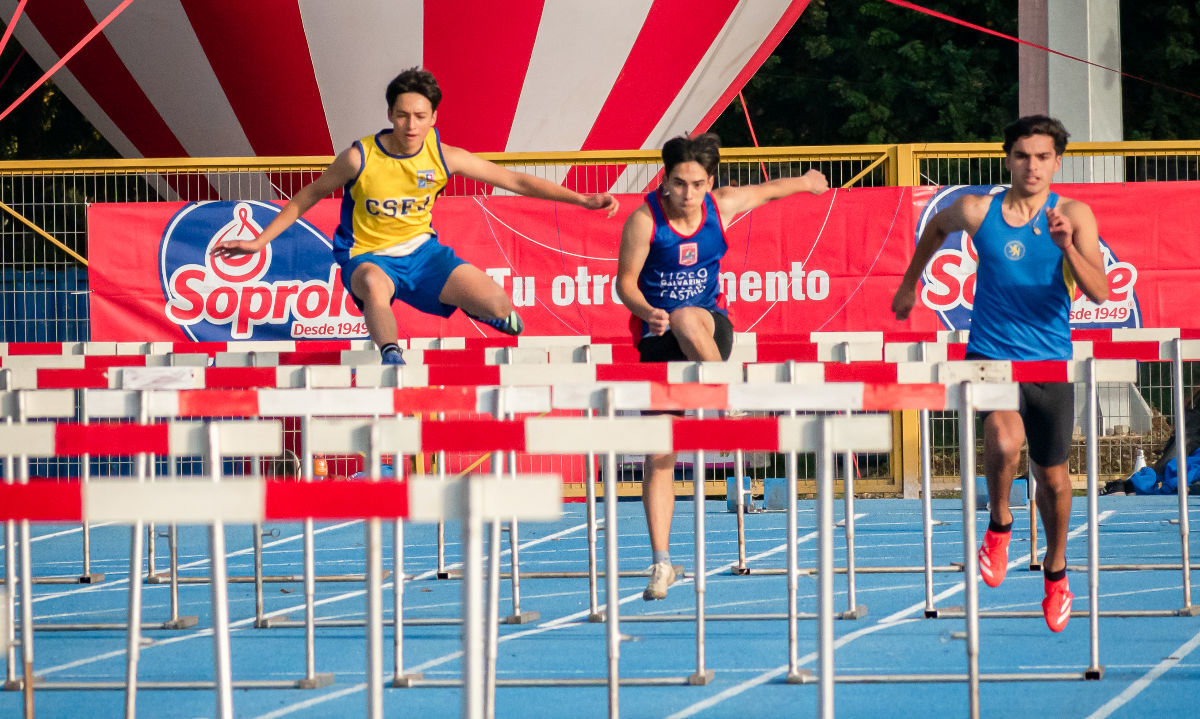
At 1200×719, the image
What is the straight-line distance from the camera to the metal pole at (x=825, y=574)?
3.59 m

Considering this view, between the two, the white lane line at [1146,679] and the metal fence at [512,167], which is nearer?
the white lane line at [1146,679]

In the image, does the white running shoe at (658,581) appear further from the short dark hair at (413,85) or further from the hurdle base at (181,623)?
the short dark hair at (413,85)

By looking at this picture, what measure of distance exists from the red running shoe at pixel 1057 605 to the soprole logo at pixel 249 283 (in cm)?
727

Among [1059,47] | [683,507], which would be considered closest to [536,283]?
[683,507]

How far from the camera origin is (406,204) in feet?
26.3

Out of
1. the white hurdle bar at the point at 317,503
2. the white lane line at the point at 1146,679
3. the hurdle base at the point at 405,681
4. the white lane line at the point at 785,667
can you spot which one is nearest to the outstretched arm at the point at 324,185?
the hurdle base at the point at 405,681

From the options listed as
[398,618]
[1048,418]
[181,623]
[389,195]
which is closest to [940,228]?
[1048,418]

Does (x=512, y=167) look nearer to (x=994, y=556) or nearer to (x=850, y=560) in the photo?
(x=850, y=560)

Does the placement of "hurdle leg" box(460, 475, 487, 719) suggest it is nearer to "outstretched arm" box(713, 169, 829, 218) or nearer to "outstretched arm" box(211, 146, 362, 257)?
"outstretched arm" box(713, 169, 829, 218)

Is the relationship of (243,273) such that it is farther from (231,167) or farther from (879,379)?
(879,379)

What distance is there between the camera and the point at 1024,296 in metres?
6.52

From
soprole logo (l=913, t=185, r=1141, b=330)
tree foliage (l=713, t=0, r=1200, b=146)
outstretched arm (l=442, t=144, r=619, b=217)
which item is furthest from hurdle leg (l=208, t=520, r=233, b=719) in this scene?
tree foliage (l=713, t=0, r=1200, b=146)

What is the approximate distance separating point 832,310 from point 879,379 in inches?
237

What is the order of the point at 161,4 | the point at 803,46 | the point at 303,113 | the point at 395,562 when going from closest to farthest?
the point at 395,562
the point at 161,4
the point at 303,113
the point at 803,46
